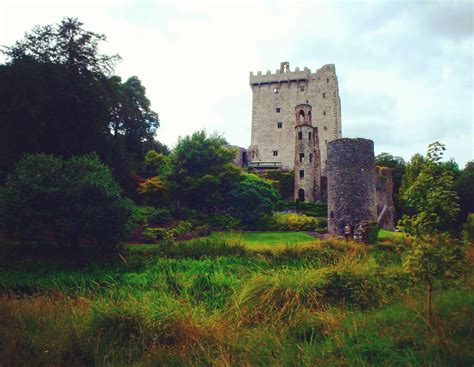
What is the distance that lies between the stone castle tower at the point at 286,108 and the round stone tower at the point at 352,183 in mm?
28488

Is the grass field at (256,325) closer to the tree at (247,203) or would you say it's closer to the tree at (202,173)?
the tree at (247,203)

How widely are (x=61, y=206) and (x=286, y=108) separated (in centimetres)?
4359

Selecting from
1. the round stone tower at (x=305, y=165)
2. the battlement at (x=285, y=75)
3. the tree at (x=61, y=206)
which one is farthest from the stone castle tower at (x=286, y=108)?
the tree at (x=61, y=206)

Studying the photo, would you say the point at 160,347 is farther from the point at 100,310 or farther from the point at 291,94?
the point at 291,94

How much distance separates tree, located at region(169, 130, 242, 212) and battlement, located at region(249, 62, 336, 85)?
89.1ft

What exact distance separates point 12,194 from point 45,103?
795 cm

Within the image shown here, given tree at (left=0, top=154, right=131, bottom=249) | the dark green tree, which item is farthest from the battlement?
tree at (left=0, top=154, right=131, bottom=249)

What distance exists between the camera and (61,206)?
48.2ft

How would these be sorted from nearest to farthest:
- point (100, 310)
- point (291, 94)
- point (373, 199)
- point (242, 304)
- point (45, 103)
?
point (100, 310), point (242, 304), point (45, 103), point (373, 199), point (291, 94)

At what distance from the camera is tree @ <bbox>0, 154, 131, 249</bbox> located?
47.3ft

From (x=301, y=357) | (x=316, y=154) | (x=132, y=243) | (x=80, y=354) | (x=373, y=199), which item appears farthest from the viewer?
(x=316, y=154)

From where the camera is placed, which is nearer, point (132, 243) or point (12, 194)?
point (12, 194)

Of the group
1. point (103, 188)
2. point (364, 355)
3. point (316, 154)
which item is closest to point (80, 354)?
point (364, 355)

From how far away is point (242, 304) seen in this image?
7.30m
